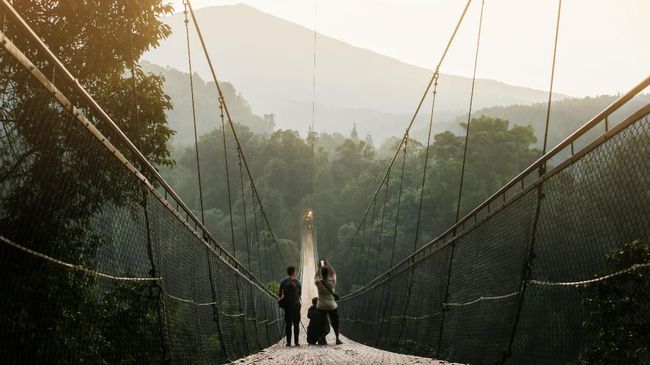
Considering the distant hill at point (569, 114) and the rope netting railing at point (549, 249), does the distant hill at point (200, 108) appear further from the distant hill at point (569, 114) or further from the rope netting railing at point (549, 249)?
the rope netting railing at point (549, 249)

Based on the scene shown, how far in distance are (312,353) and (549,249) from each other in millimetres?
3793

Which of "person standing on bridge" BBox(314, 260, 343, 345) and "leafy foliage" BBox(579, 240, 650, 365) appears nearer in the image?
"leafy foliage" BBox(579, 240, 650, 365)

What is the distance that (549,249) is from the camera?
2.94 meters

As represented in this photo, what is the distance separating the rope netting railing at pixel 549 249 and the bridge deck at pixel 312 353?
564 millimetres

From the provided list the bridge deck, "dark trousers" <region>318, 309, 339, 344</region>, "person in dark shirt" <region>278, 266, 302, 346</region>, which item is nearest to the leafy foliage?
the bridge deck

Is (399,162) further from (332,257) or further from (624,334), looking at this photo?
(624,334)

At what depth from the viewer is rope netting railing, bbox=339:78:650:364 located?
6.91ft

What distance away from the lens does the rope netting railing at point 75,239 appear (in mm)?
1724

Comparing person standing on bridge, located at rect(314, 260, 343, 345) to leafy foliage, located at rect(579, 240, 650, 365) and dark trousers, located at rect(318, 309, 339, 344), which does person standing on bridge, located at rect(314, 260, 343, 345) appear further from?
leafy foliage, located at rect(579, 240, 650, 365)

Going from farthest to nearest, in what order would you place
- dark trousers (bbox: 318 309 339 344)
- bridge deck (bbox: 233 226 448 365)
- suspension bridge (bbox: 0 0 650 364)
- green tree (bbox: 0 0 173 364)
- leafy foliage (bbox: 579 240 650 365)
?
1. dark trousers (bbox: 318 309 339 344)
2. bridge deck (bbox: 233 226 448 365)
3. leafy foliage (bbox: 579 240 650 365)
4. suspension bridge (bbox: 0 0 650 364)
5. green tree (bbox: 0 0 173 364)

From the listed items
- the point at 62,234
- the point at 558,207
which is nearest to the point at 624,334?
Result: the point at 558,207

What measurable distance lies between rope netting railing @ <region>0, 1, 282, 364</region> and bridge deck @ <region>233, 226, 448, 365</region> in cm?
156

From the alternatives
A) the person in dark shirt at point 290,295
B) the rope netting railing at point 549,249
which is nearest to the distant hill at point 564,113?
the person in dark shirt at point 290,295

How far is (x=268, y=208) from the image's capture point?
56219mm
